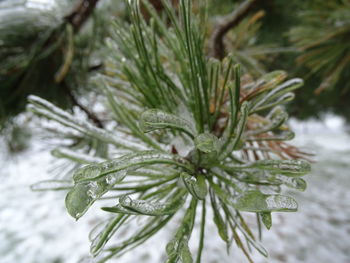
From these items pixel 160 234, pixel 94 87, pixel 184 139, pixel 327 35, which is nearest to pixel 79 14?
pixel 94 87

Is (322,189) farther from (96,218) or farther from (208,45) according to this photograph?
(208,45)

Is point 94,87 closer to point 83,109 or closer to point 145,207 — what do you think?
point 83,109

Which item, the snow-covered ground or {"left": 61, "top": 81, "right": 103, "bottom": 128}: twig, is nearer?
{"left": 61, "top": 81, "right": 103, "bottom": 128}: twig

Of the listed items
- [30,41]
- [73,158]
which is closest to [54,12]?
[30,41]

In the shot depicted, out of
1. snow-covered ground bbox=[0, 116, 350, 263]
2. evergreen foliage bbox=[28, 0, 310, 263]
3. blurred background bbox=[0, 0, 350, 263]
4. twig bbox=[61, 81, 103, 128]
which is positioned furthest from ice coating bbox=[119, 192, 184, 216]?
snow-covered ground bbox=[0, 116, 350, 263]

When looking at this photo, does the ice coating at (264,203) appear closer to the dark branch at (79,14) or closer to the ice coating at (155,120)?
the ice coating at (155,120)

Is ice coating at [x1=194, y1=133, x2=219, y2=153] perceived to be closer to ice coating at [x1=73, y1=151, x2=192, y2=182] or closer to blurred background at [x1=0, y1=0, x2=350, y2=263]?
ice coating at [x1=73, y1=151, x2=192, y2=182]

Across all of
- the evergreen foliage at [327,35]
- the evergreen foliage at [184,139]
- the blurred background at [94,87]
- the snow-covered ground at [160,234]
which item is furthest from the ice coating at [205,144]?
the snow-covered ground at [160,234]
